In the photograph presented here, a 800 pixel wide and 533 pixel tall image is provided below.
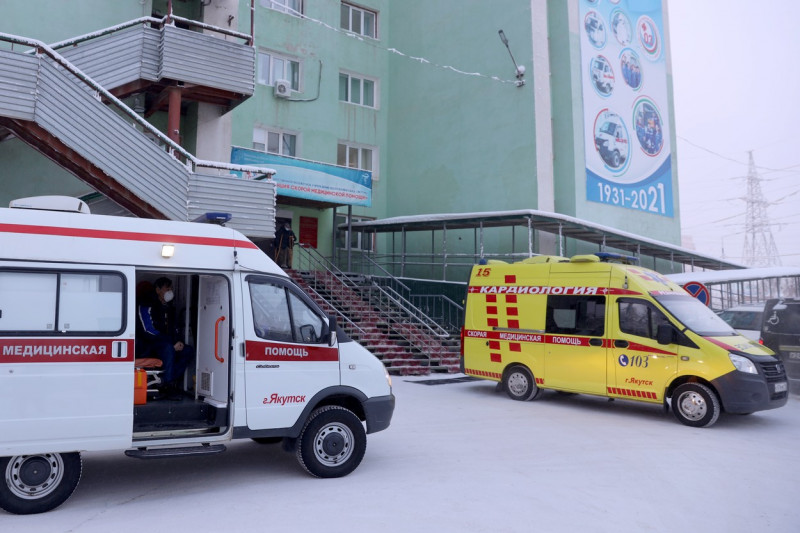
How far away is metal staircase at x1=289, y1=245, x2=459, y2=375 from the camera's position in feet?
50.6

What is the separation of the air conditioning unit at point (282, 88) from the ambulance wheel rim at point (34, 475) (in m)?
17.5

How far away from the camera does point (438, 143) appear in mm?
24156

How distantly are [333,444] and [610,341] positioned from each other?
5.58 m

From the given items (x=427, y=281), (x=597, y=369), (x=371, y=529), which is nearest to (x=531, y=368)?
(x=597, y=369)

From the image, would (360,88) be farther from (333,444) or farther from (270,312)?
(333,444)

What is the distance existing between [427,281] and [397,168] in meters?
6.75

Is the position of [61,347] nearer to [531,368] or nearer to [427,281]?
[531,368]

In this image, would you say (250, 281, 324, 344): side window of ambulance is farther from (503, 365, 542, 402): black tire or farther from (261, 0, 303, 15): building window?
(261, 0, 303, 15): building window

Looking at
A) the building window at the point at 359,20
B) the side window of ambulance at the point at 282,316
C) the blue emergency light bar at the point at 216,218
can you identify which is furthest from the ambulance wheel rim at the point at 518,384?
the building window at the point at 359,20

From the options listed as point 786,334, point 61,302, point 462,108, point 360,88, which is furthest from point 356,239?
point 61,302

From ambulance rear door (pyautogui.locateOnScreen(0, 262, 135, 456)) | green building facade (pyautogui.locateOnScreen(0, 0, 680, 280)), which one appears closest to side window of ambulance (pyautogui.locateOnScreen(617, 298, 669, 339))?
ambulance rear door (pyautogui.locateOnScreen(0, 262, 135, 456))

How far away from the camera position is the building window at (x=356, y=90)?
78.3 ft

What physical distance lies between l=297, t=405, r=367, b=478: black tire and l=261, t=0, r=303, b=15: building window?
18048mm

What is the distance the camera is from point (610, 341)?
33.5ft
